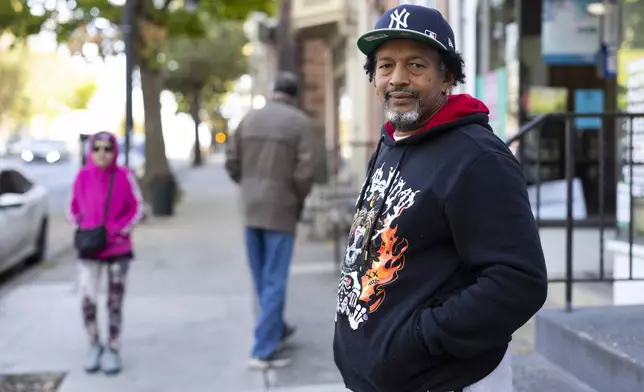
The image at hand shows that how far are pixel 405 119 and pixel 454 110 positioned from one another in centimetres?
13

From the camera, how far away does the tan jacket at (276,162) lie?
5664 millimetres

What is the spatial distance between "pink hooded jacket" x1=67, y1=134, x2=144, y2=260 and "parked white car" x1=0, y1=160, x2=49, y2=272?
12.8 ft

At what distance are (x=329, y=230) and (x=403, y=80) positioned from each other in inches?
410

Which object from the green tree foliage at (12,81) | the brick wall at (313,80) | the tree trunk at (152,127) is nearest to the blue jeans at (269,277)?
the tree trunk at (152,127)

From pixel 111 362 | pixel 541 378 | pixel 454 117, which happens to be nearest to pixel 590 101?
pixel 541 378

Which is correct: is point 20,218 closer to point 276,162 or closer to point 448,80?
point 276,162

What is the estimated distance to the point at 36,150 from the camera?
4731 centimetres

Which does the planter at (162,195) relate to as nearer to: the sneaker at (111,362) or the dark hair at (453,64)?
the sneaker at (111,362)

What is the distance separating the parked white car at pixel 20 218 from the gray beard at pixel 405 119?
26.1 ft

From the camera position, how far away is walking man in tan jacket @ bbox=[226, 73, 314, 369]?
5.62 metres

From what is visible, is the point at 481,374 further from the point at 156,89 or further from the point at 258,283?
the point at 156,89

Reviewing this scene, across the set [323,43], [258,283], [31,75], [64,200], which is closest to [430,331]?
[258,283]

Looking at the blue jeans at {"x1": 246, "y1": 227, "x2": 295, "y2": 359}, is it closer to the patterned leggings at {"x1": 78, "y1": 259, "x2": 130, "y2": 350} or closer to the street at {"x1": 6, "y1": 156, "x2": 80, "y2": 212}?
the patterned leggings at {"x1": 78, "y1": 259, "x2": 130, "y2": 350}

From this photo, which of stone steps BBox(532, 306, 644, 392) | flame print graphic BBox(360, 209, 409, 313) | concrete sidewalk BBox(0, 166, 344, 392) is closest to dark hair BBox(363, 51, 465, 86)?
flame print graphic BBox(360, 209, 409, 313)
